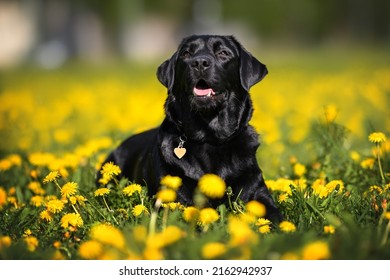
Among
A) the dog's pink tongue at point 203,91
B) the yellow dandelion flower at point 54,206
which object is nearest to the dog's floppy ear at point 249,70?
the dog's pink tongue at point 203,91

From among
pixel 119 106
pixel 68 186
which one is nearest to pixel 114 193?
pixel 68 186

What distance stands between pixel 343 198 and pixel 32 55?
29.7 meters

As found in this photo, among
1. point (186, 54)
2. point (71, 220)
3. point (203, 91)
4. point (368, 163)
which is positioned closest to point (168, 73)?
point (186, 54)

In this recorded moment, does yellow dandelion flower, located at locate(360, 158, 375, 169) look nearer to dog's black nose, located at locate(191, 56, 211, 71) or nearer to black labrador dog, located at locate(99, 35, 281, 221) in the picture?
black labrador dog, located at locate(99, 35, 281, 221)

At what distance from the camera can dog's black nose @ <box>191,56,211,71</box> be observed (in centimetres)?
404

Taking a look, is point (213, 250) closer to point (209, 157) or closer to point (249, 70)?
point (209, 157)

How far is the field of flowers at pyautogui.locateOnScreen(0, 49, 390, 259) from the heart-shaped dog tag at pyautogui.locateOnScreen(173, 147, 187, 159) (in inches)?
13.2

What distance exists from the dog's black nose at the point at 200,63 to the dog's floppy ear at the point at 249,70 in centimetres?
32

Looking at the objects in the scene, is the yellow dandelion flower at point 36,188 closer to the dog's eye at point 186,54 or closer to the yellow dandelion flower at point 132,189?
the yellow dandelion flower at point 132,189

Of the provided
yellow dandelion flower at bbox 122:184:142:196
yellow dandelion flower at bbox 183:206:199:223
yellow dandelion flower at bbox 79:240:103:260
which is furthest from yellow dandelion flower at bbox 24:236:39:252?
yellow dandelion flower at bbox 183:206:199:223

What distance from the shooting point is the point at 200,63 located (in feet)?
13.2

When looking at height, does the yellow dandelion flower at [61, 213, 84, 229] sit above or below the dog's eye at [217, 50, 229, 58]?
below

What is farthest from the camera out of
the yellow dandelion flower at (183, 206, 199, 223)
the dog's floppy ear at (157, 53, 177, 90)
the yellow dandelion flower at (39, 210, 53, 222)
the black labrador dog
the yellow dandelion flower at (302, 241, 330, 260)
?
Result: the dog's floppy ear at (157, 53, 177, 90)

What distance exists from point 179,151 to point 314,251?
1735 millimetres
